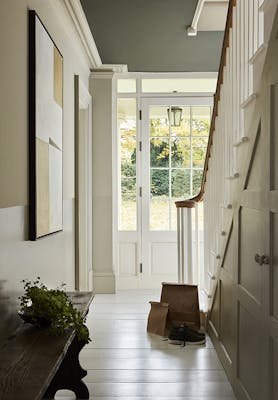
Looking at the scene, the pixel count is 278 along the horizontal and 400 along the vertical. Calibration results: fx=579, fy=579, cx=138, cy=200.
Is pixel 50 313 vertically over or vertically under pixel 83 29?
under

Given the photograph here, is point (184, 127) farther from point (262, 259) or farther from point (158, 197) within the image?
point (262, 259)

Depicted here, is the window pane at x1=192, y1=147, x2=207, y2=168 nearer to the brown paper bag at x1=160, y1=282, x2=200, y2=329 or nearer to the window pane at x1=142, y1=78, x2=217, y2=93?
the window pane at x1=142, y1=78, x2=217, y2=93

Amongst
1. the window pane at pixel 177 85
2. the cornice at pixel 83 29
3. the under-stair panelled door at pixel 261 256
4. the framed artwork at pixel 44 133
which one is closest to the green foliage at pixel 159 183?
the window pane at pixel 177 85

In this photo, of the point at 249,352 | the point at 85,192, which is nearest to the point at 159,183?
the point at 85,192

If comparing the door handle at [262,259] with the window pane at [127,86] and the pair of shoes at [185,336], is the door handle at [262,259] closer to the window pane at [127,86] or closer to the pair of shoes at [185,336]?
the pair of shoes at [185,336]

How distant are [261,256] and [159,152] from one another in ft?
15.5

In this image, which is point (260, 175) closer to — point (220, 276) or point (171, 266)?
point (220, 276)

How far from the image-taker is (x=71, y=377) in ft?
10.9

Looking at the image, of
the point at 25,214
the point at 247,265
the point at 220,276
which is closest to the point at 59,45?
the point at 25,214

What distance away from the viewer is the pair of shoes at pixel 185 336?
14.9 ft

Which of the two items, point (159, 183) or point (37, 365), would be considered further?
point (159, 183)

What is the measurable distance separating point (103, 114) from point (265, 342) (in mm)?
4753

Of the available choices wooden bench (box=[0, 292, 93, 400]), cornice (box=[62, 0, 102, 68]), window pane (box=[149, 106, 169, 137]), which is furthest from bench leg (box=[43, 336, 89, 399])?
window pane (box=[149, 106, 169, 137])

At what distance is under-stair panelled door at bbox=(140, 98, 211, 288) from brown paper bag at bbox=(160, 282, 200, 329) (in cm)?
210
